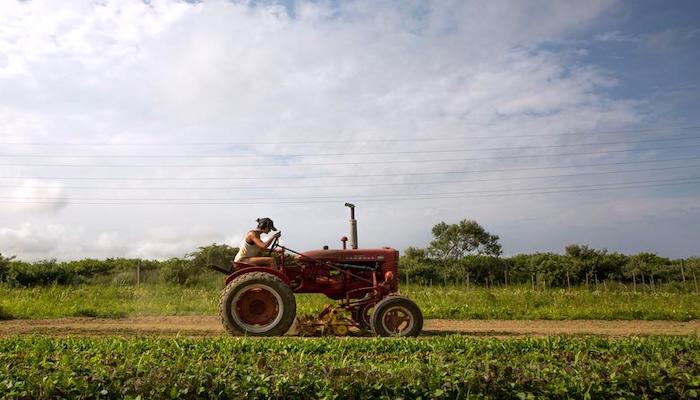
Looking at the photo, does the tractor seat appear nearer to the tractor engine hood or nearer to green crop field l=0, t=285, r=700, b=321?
the tractor engine hood

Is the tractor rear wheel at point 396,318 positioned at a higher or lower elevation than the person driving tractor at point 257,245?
lower

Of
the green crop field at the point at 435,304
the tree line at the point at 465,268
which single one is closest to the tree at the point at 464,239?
the tree line at the point at 465,268

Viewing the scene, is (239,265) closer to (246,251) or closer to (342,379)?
(246,251)

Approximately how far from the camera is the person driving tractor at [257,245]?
983cm

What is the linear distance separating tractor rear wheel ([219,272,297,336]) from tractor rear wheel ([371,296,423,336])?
1.37 meters

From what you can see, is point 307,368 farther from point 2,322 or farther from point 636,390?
point 2,322

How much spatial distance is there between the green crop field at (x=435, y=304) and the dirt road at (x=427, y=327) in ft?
2.37

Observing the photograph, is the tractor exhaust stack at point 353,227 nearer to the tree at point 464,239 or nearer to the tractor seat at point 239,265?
the tractor seat at point 239,265

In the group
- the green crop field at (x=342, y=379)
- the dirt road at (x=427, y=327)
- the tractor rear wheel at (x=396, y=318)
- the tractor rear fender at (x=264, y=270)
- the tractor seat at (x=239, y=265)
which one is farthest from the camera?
the dirt road at (x=427, y=327)

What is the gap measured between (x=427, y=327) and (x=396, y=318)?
8.91 ft

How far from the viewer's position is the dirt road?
10.3 m

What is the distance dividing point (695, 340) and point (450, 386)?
448 cm

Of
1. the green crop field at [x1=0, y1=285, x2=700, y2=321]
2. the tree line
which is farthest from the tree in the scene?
the green crop field at [x1=0, y1=285, x2=700, y2=321]

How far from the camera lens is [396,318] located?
939 centimetres
